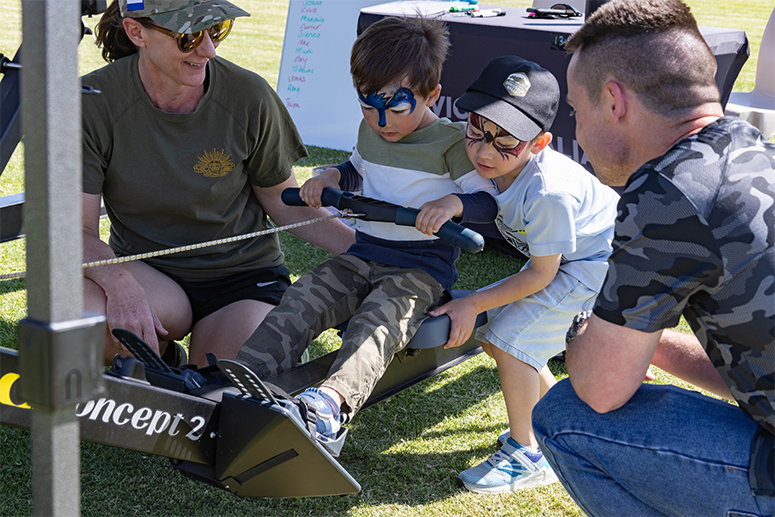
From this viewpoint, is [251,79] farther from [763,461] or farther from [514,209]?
[763,461]

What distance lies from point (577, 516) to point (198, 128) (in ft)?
5.51

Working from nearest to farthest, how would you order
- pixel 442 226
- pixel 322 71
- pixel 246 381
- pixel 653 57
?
pixel 653 57, pixel 246 381, pixel 442 226, pixel 322 71

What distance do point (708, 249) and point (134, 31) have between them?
1746 millimetres

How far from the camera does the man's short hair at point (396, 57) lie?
215 cm

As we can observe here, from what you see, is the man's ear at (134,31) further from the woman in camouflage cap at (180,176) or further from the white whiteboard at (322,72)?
the white whiteboard at (322,72)

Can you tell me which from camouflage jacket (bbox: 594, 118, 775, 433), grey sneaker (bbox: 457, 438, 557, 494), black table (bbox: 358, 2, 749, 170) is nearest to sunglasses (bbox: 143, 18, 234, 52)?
camouflage jacket (bbox: 594, 118, 775, 433)

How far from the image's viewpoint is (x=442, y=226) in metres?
1.95

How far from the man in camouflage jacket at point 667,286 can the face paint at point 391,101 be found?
57cm

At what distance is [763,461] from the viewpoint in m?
1.47

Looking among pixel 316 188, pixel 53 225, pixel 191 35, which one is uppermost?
pixel 53 225

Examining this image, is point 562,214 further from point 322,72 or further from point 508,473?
Result: point 322,72

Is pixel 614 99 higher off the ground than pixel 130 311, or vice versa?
pixel 614 99

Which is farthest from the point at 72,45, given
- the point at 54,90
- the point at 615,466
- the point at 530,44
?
the point at 530,44

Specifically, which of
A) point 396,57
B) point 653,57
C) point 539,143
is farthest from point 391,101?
point 653,57
